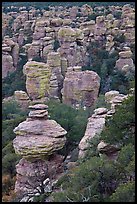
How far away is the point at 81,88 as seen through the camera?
23500 millimetres

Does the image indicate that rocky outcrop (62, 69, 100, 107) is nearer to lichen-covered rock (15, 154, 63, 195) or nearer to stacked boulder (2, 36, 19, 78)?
stacked boulder (2, 36, 19, 78)

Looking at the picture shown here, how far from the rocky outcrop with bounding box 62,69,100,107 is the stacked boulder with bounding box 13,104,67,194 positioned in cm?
1019

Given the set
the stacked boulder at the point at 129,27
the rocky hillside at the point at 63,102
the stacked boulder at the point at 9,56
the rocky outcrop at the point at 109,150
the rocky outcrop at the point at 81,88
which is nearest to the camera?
the rocky outcrop at the point at 109,150

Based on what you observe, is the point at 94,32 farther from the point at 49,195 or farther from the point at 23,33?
the point at 49,195

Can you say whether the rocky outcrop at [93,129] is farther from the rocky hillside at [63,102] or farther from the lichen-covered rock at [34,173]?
the lichen-covered rock at [34,173]

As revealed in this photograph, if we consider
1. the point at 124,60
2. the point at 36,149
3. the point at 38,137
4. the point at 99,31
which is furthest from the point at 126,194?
the point at 99,31

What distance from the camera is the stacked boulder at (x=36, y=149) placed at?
12680mm

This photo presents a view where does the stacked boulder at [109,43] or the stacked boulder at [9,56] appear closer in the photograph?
the stacked boulder at [9,56]

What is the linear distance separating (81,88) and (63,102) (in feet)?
4.04

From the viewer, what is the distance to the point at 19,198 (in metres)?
12.2

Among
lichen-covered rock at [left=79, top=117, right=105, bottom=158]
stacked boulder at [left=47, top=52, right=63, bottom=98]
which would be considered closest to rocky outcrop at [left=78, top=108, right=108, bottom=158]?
lichen-covered rock at [left=79, top=117, right=105, bottom=158]

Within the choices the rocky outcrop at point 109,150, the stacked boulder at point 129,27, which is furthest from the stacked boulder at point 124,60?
the rocky outcrop at point 109,150

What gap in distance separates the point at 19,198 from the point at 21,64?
2036 cm

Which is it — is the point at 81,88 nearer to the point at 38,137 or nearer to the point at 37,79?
the point at 37,79
